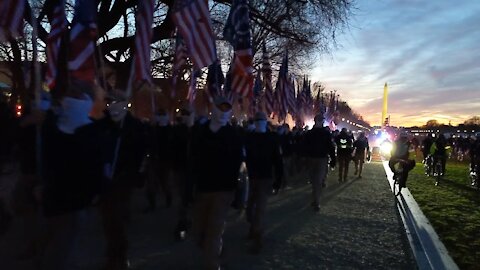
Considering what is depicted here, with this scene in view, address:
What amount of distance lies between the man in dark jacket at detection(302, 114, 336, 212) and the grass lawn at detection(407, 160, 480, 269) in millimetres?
2457

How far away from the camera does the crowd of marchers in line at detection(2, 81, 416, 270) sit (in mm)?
4371

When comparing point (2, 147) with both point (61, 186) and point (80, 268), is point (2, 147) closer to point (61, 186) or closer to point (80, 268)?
point (80, 268)

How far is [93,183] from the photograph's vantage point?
14.9 ft

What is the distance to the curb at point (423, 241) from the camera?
7.44 metres

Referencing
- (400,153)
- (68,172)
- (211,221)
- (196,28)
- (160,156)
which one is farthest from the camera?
(400,153)

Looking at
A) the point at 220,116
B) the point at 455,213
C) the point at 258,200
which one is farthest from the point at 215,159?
the point at 455,213

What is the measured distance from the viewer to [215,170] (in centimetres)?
577

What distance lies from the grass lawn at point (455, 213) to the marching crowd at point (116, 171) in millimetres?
3197

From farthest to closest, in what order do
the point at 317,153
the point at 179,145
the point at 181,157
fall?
the point at 317,153 → the point at 179,145 → the point at 181,157

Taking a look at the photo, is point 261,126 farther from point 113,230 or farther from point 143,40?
point 113,230

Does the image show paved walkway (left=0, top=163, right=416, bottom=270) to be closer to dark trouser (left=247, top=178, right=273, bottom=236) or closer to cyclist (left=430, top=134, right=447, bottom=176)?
dark trouser (left=247, top=178, right=273, bottom=236)

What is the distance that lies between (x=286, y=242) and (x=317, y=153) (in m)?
4.11

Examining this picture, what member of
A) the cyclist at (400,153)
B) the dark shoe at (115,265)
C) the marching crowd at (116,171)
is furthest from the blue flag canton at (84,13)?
the cyclist at (400,153)

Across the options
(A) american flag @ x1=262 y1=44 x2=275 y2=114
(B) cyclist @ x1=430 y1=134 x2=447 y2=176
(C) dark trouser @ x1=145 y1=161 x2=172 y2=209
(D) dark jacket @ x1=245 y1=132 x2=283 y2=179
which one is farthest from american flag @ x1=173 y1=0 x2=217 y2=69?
(B) cyclist @ x1=430 y1=134 x2=447 y2=176
